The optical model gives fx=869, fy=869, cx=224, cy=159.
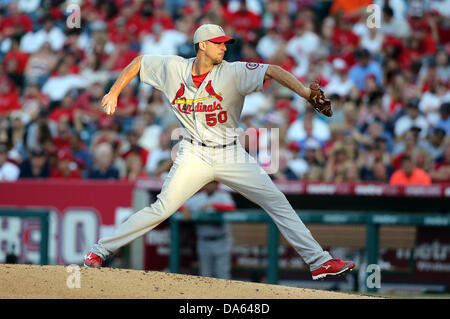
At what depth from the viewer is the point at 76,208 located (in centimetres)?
1102

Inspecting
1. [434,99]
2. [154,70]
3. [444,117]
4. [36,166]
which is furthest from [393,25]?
[154,70]

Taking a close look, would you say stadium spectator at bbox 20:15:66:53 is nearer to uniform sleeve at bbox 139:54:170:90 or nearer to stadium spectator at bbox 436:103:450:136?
stadium spectator at bbox 436:103:450:136

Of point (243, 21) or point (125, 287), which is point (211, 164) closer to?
point (125, 287)

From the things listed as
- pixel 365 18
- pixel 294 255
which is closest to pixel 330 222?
pixel 294 255

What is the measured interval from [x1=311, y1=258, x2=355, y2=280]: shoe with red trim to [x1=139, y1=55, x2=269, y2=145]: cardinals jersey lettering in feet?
3.80

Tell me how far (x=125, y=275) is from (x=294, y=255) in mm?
4244

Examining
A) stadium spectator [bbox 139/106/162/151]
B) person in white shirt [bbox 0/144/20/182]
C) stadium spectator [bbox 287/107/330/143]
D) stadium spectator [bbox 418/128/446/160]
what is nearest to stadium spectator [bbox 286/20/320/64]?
stadium spectator [bbox 287/107/330/143]

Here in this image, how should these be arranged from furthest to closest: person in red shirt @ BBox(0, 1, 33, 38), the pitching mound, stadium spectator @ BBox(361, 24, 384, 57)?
person in red shirt @ BBox(0, 1, 33, 38) → stadium spectator @ BBox(361, 24, 384, 57) → the pitching mound

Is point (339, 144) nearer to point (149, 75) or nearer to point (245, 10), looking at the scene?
point (245, 10)

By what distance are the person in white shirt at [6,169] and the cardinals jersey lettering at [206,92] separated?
6.14m

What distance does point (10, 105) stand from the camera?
14.8 metres

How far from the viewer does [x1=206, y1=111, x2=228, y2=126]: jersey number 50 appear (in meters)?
6.36

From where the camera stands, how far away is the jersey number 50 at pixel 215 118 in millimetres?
6355
